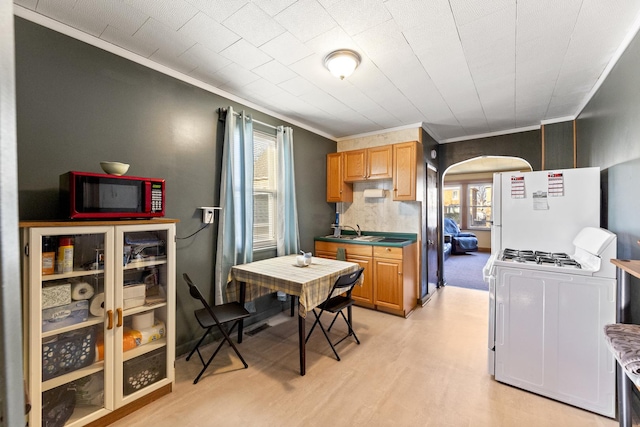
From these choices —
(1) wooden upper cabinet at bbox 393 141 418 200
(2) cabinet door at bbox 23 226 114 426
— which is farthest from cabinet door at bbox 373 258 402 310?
(2) cabinet door at bbox 23 226 114 426

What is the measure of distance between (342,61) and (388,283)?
2671 mm

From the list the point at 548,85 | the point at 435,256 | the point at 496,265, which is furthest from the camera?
the point at 435,256

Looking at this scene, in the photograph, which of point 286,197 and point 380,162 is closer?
point 286,197

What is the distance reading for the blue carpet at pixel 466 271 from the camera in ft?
16.8

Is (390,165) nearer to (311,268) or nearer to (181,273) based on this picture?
(311,268)

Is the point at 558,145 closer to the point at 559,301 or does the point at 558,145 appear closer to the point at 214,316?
the point at 559,301

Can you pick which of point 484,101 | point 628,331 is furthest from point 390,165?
point 628,331

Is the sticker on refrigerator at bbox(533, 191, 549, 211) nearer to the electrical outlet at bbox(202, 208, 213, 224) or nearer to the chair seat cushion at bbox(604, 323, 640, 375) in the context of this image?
the chair seat cushion at bbox(604, 323, 640, 375)

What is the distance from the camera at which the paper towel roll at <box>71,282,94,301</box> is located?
1.67 meters

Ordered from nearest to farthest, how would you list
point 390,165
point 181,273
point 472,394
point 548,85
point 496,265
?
point 472,394 → point 496,265 → point 181,273 → point 548,85 → point 390,165

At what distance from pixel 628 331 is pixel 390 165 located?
285cm

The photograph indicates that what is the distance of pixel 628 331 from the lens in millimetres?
1475

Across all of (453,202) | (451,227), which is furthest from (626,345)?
(453,202)

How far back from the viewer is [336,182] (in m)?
4.40
